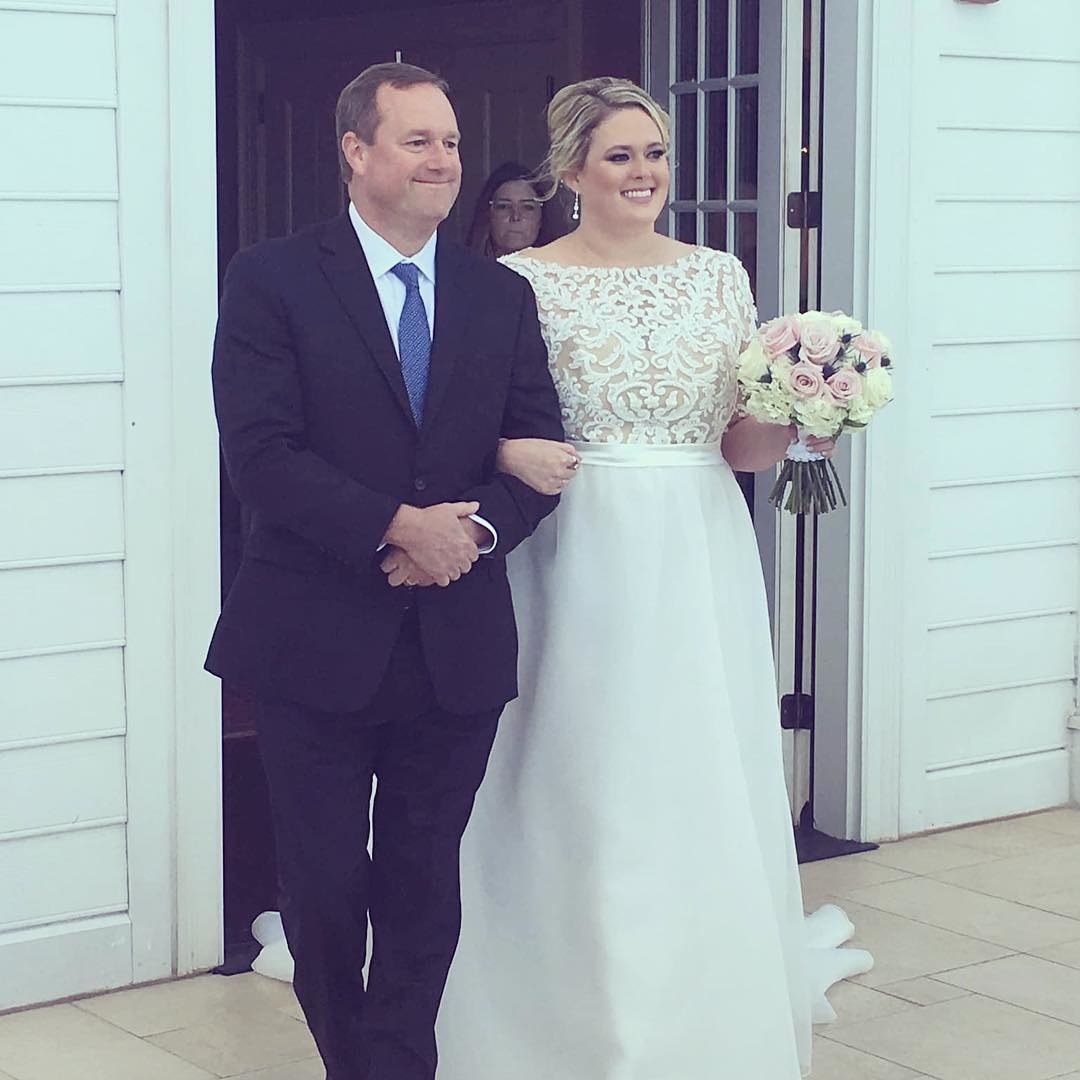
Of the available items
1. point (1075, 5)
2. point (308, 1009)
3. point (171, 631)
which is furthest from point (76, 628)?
point (1075, 5)

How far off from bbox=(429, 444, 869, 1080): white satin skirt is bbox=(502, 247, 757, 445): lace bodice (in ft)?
0.17

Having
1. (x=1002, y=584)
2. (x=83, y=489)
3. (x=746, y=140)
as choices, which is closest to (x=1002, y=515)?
(x=1002, y=584)

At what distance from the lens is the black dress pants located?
278 centimetres

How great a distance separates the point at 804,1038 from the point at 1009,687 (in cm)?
189

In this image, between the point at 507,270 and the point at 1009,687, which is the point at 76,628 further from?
the point at 1009,687

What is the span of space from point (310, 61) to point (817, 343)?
5.59 meters

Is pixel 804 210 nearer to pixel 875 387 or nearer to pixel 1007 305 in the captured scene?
pixel 1007 305

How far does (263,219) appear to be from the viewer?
826 cm

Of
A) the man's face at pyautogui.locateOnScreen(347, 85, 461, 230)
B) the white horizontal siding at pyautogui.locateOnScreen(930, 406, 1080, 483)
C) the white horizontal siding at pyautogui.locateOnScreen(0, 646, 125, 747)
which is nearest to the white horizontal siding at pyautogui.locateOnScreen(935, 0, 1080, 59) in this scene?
the white horizontal siding at pyautogui.locateOnScreen(930, 406, 1080, 483)

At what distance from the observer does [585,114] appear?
10.2 ft

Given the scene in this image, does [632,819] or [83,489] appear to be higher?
[83,489]

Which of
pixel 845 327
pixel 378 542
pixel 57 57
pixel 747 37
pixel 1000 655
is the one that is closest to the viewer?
pixel 378 542

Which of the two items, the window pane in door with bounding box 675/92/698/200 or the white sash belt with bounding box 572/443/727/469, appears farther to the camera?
the window pane in door with bounding box 675/92/698/200

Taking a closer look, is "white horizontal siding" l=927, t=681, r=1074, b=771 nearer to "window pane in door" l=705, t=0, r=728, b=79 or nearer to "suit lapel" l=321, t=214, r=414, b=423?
"window pane in door" l=705, t=0, r=728, b=79
